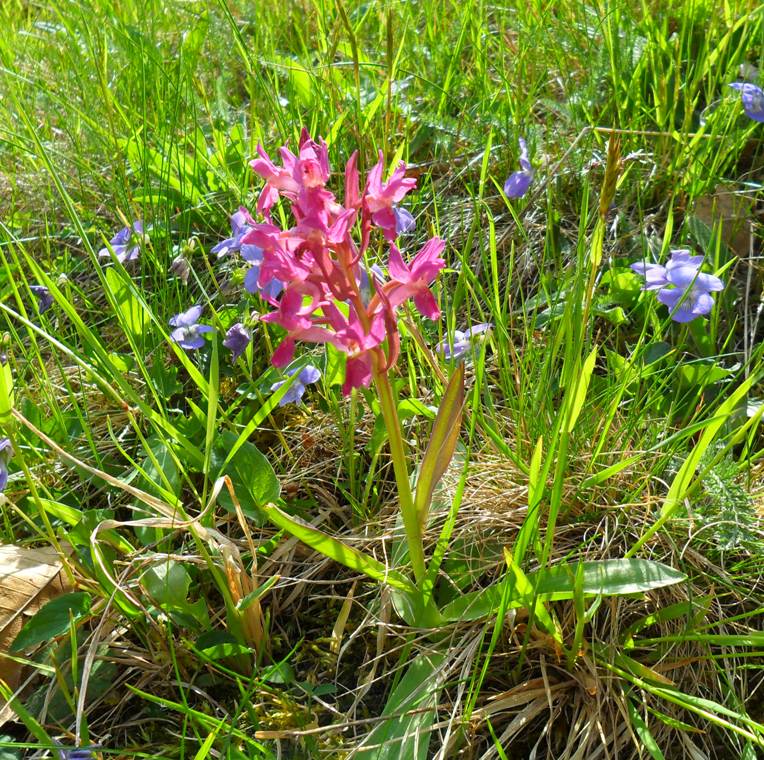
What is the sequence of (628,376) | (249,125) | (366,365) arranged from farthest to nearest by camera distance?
(249,125) < (628,376) < (366,365)

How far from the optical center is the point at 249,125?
218cm

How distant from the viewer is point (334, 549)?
3.35 ft

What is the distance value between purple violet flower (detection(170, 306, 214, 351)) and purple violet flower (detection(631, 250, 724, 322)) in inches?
33.1

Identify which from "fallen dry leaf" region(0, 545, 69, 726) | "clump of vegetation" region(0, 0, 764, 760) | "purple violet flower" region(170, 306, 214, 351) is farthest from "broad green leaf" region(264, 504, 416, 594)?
"purple violet flower" region(170, 306, 214, 351)

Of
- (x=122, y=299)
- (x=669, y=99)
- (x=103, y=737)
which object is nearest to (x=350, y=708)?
(x=103, y=737)

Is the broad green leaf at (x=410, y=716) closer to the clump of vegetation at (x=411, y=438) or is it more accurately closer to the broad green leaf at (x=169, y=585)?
the clump of vegetation at (x=411, y=438)

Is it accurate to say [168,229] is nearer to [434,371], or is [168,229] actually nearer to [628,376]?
[434,371]

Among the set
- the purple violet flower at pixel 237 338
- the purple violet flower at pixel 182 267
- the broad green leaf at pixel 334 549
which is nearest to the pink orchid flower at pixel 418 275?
the broad green leaf at pixel 334 549

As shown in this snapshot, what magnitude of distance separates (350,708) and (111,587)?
0.38 metres

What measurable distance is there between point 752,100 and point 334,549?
1.32m

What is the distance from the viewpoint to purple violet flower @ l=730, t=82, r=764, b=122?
1666 mm

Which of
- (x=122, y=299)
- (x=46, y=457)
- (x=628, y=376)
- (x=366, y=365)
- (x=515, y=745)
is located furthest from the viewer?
(x=122, y=299)

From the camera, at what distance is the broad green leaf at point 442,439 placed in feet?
3.27

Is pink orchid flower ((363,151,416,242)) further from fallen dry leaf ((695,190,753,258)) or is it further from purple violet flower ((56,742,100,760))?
fallen dry leaf ((695,190,753,258))
